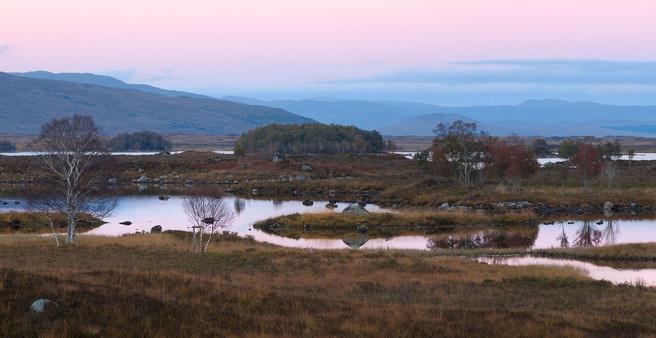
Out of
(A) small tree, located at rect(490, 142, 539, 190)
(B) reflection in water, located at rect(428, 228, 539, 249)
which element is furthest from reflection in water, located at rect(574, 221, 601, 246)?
(A) small tree, located at rect(490, 142, 539, 190)

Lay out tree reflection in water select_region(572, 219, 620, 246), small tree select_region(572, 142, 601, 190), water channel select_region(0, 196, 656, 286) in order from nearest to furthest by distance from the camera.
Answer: water channel select_region(0, 196, 656, 286)
tree reflection in water select_region(572, 219, 620, 246)
small tree select_region(572, 142, 601, 190)

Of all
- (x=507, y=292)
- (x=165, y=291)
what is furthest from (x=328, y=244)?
(x=165, y=291)

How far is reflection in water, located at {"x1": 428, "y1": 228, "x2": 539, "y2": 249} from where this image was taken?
49375 mm

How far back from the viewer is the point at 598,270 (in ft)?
118

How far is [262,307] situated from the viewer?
1911 centimetres

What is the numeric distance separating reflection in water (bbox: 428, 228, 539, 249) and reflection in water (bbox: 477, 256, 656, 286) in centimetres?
817

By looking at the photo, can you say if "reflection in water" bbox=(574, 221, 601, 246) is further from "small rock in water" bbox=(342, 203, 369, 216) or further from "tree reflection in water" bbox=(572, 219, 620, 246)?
"small rock in water" bbox=(342, 203, 369, 216)

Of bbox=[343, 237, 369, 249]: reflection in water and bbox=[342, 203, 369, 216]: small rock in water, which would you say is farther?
bbox=[342, 203, 369, 216]: small rock in water

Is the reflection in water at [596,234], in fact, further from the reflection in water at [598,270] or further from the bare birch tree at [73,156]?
the bare birch tree at [73,156]

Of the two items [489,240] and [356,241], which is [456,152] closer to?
[489,240]

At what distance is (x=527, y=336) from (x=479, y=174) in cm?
8837

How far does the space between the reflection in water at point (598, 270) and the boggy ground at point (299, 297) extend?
90.7 inches

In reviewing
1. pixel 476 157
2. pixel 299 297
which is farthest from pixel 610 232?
pixel 299 297

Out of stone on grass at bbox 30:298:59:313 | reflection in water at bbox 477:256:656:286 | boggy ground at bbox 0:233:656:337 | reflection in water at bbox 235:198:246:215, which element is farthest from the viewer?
reflection in water at bbox 235:198:246:215
